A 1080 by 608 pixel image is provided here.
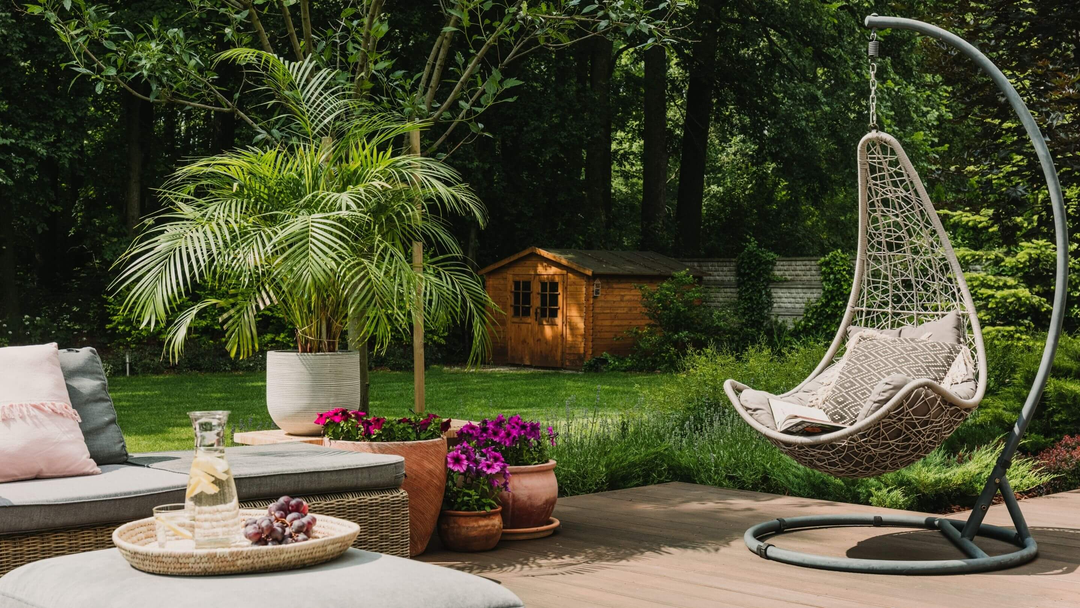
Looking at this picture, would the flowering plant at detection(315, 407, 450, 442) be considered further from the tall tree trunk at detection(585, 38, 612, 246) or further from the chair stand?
the tall tree trunk at detection(585, 38, 612, 246)

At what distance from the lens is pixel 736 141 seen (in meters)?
25.5

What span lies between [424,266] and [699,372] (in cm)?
392

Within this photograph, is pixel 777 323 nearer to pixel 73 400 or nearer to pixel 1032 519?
pixel 1032 519

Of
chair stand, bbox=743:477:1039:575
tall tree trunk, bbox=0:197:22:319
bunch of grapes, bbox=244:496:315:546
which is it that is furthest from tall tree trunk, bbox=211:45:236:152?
bunch of grapes, bbox=244:496:315:546

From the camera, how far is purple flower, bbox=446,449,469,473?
4828 mm

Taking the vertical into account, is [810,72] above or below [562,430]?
above

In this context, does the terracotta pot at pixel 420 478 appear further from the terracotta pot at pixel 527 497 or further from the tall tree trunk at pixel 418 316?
the tall tree trunk at pixel 418 316

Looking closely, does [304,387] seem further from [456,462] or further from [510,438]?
[510,438]

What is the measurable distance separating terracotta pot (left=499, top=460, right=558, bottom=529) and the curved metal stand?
0.95m

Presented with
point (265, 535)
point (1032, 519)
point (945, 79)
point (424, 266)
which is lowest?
point (1032, 519)

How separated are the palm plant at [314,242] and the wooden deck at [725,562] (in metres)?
1.10

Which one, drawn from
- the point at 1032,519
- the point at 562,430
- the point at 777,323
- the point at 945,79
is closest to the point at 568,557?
the point at 1032,519

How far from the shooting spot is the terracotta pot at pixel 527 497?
5.06 metres

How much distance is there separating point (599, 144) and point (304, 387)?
15698 millimetres
